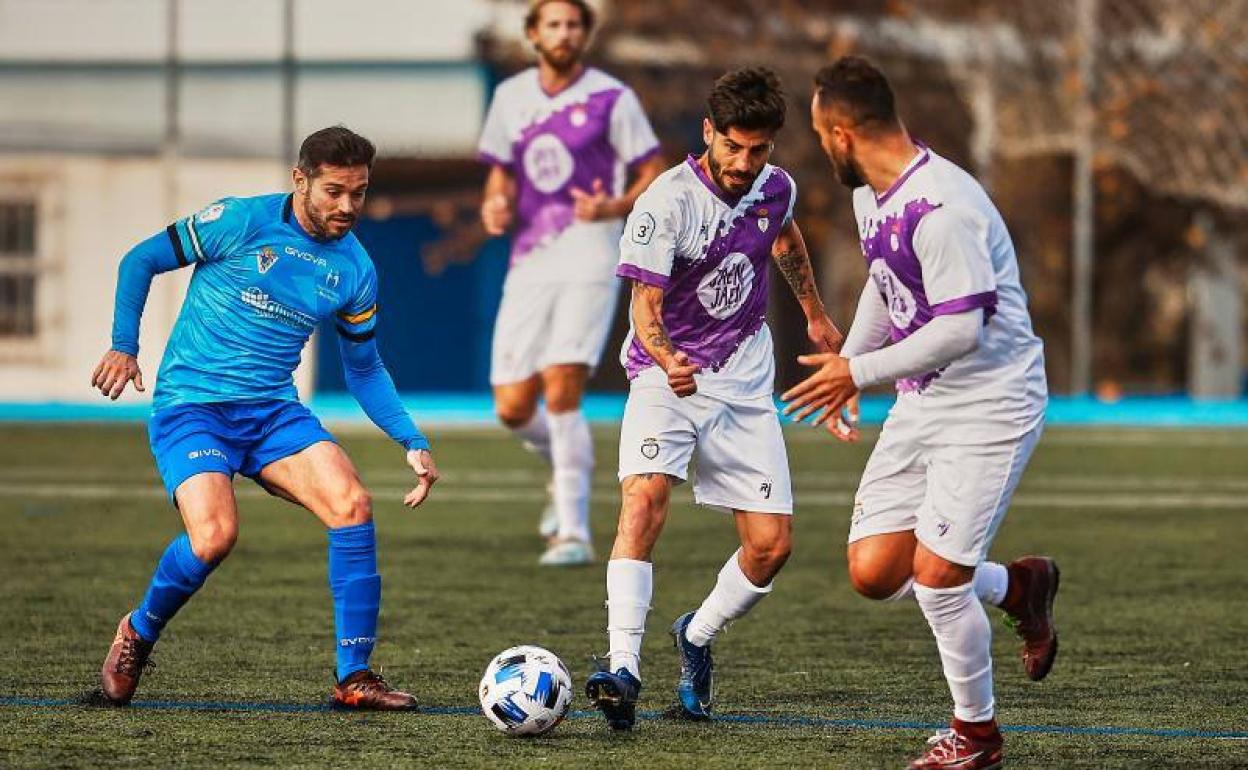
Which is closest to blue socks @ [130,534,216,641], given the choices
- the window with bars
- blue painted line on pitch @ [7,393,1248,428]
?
blue painted line on pitch @ [7,393,1248,428]

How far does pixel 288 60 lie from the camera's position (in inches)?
1029

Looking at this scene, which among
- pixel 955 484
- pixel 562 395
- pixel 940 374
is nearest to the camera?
pixel 955 484

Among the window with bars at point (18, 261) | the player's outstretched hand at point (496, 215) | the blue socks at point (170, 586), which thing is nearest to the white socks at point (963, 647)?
the blue socks at point (170, 586)

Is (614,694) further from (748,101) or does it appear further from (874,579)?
(748,101)

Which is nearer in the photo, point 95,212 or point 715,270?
point 715,270

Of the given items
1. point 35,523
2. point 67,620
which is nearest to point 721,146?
point 67,620

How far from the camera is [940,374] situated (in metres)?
5.62

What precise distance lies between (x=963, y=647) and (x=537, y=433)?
526cm

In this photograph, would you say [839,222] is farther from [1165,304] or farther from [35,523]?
[35,523]

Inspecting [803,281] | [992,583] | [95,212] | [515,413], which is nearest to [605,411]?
[95,212]

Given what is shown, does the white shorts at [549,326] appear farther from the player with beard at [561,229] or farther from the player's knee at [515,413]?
the player's knee at [515,413]

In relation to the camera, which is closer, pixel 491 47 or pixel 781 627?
pixel 781 627

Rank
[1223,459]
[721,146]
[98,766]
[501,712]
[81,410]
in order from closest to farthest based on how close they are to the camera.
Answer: [98,766] → [501,712] → [721,146] → [1223,459] → [81,410]

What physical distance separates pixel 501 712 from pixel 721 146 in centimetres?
164
